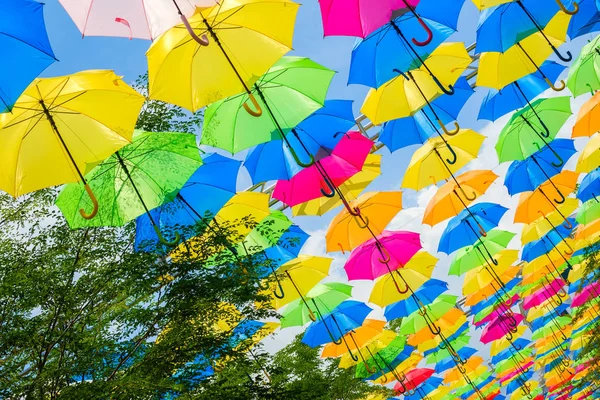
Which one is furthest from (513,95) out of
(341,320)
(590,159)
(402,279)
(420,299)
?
(341,320)

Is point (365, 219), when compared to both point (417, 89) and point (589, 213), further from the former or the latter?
point (589, 213)

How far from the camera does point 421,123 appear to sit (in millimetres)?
7363

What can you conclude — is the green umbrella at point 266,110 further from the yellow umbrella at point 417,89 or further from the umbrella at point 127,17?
the umbrella at point 127,17

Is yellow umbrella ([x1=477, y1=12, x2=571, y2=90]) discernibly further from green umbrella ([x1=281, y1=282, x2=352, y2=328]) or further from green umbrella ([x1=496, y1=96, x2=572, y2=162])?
green umbrella ([x1=281, y1=282, x2=352, y2=328])

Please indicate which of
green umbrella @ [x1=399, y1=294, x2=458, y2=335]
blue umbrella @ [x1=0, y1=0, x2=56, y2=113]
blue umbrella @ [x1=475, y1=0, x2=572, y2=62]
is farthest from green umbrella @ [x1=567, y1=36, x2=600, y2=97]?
blue umbrella @ [x1=0, y1=0, x2=56, y2=113]

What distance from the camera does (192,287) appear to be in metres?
6.57

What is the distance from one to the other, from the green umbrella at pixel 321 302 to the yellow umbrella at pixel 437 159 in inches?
92.5

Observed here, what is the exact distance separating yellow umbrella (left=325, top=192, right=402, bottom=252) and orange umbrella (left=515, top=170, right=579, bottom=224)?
2647 millimetres

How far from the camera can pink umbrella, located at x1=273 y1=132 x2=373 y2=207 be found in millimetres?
6777

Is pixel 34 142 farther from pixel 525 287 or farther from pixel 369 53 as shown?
pixel 525 287

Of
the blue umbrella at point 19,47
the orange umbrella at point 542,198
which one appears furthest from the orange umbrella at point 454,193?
the blue umbrella at point 19,47

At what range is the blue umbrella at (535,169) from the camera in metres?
8.93

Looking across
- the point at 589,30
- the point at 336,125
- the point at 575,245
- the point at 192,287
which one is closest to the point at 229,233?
the point at 192,287

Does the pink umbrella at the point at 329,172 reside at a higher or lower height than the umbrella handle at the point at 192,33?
higher
